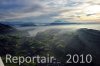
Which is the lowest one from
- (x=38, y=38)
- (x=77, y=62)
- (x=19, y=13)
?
(x=77, y=62)

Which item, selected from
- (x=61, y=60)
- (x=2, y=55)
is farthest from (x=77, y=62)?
(x=2, y=55)

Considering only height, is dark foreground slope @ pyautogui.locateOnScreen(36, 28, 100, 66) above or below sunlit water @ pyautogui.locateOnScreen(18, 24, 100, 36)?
below

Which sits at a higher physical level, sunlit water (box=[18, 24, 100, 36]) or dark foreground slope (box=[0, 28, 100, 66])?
sunlit water (box=[18, 24, 100, 36])

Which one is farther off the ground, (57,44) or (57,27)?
(57,27)

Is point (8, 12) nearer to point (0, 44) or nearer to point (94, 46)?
point (0, 44)

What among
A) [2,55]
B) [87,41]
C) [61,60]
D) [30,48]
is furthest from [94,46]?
[2,55]

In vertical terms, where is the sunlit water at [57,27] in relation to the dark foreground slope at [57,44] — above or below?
above

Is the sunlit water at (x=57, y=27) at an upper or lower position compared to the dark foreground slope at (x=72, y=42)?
upper

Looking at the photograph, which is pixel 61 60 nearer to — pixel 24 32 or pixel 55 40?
pixel 55 40

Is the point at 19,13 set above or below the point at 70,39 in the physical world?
above
